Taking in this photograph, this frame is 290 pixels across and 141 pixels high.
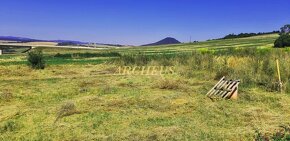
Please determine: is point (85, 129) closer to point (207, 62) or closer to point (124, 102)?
point (124, 102)

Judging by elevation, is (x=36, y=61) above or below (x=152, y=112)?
above

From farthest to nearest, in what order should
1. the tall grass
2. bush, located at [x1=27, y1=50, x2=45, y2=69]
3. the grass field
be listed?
bush, located at [x1=27, y1=50, x2=45, y2=69], the tall grass, the grass field

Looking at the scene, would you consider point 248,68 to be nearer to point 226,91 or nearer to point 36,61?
point 226,91

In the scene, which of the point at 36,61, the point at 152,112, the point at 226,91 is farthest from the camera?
the point at 36,61

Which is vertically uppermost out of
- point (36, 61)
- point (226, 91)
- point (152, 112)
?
point (36, 61)

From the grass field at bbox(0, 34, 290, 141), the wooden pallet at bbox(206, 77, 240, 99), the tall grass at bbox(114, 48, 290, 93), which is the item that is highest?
the tall grass at bbox(114, 48, 290, 93)

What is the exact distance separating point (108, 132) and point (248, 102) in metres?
5.01

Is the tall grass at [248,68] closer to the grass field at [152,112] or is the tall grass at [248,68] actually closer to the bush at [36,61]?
the grass field at [152,112]

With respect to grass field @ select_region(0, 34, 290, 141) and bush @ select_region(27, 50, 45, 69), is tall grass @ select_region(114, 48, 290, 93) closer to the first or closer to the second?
grass field @ select_region(0, 34, 290, 141)

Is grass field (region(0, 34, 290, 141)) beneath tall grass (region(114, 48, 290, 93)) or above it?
beneath

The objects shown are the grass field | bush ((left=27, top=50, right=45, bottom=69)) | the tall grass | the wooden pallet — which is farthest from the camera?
bush ((left=27, top=50, right=45, bottom=69))

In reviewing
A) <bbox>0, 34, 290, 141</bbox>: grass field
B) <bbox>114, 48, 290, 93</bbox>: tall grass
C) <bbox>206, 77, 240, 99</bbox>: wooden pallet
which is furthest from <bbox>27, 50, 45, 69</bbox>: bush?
<bbox>206, 77, 240, 99</bbox>: wooden pallet

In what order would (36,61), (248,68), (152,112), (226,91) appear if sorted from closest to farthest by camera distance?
(152,112), (226,91), (248,68), (36,61)

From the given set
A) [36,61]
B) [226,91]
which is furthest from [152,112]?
[36,61]
